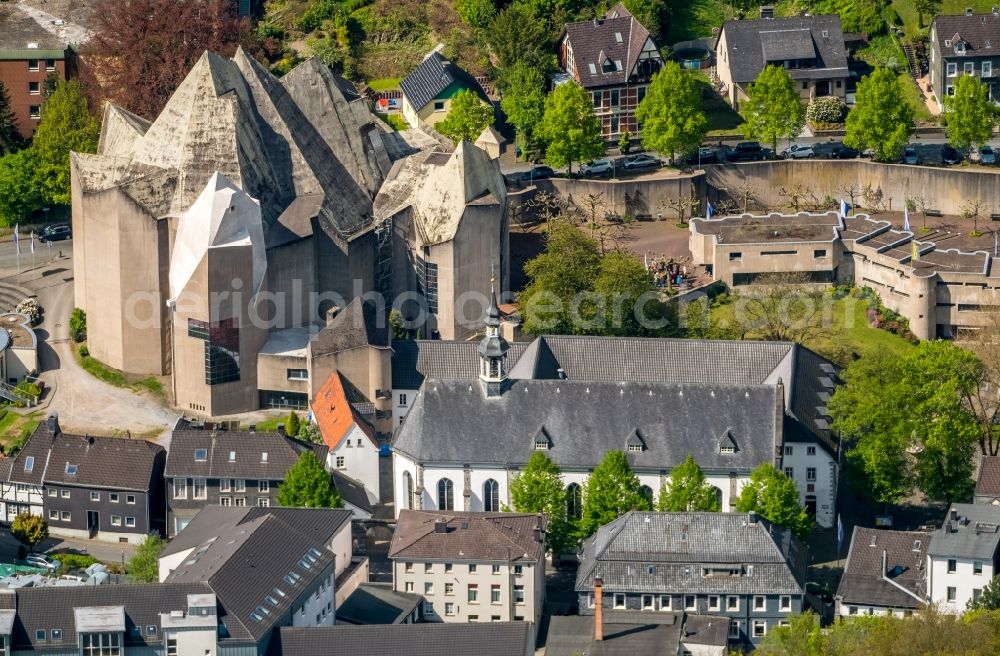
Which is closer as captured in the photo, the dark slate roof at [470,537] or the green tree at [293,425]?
the dark slate roof at [470,537]

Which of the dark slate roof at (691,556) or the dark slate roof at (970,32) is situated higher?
the dark slate roof at (970,32)

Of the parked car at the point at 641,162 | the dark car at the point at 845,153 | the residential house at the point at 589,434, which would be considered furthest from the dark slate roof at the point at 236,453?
the dark car at the point at 845,153

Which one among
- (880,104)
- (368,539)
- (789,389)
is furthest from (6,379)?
(880,104)

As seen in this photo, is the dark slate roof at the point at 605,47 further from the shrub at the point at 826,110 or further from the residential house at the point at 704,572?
the residential house at the point at 704,572

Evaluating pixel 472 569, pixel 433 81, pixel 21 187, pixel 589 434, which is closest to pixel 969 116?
pixel 433 81

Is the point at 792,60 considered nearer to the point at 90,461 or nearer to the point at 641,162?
the point at 641,162

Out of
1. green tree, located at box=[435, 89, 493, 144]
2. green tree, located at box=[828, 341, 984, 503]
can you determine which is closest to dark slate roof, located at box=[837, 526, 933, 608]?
green tree, located at box=[828, 341, 984, 503]
